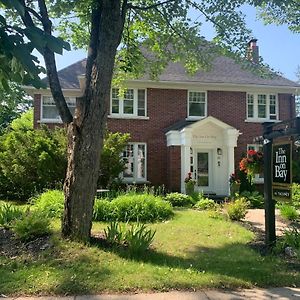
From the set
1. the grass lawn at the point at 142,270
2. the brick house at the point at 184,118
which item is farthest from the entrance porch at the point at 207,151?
the grass lawn at the point at 142,270

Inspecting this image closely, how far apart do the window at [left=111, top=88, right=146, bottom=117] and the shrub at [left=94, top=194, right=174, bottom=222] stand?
9717mm

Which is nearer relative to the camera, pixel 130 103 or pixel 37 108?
pixel 37 108

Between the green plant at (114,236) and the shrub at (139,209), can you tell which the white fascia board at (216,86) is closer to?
the shrub at (139,209)

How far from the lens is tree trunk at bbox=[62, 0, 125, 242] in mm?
7402

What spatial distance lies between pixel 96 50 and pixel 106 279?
4571mm

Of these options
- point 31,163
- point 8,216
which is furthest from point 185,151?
point 8,216

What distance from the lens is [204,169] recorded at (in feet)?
69.8

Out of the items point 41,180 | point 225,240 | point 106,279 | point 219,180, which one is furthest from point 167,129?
point 106,279

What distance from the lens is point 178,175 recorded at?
19.7 metres

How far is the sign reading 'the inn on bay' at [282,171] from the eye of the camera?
286 inches

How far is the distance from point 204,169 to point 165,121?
3.43 meters

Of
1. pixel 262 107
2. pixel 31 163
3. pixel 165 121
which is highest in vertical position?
pixel 262 107

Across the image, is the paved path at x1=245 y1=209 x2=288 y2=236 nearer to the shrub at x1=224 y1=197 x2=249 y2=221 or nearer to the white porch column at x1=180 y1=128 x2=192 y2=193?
the shrub at x1=224 y1=197 x2=249 y2=221

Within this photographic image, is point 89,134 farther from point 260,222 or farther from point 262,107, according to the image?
point 262,107
